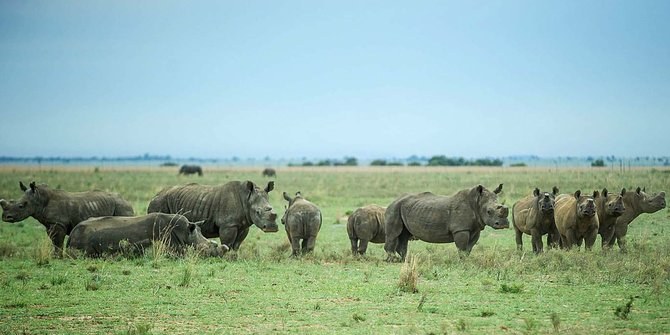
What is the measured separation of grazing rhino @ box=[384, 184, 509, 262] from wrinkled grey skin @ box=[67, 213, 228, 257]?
4.59 metres

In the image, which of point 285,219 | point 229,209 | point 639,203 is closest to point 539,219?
point 639,203

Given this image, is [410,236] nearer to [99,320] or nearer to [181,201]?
[181,201]

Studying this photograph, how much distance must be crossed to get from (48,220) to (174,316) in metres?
8.94

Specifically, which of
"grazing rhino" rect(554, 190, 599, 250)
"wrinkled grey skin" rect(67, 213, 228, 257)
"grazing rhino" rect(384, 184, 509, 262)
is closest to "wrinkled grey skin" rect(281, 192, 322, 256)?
"grazing rhino" rect(384, 184, 509, 262)

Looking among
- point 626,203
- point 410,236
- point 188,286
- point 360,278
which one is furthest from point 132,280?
point 626,203

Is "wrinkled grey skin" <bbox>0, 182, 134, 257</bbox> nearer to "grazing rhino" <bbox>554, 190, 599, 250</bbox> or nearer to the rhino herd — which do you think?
the rhino herd

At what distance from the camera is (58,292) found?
13.2 metres

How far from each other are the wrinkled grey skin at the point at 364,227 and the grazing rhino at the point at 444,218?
635mm

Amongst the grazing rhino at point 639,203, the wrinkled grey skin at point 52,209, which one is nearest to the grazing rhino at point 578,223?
the grazing rhino at point 639,203

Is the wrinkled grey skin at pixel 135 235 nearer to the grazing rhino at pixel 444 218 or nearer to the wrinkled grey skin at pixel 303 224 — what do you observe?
the wrinkled grey skin at pixel 303 224

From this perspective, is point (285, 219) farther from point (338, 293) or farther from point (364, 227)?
point (338, 293)

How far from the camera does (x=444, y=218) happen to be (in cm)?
1827

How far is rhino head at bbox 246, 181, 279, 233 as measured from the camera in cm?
1808

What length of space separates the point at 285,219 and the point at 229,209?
136cm
